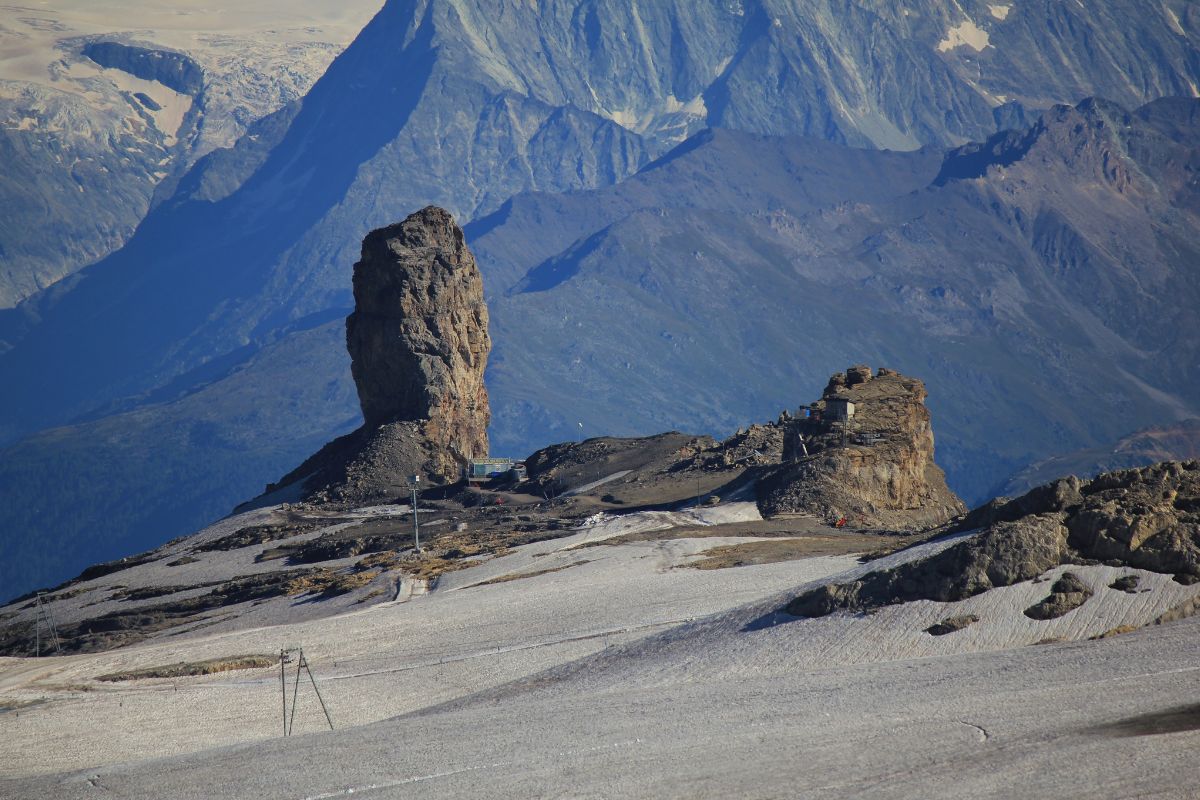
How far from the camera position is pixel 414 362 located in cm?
16012

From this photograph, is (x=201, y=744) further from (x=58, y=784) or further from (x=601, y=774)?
(x=601, y=774)

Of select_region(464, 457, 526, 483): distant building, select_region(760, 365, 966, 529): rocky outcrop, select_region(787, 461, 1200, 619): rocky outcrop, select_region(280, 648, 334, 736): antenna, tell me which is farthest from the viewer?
select_region(464, 457, 526, 483): distant building

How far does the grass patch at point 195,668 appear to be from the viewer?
7244 cm

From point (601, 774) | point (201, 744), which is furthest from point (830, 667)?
point (201, 744)

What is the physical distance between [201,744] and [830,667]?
21217 millimetres

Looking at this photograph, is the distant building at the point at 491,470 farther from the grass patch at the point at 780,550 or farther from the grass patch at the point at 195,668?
the grass patch at the point at 195,668

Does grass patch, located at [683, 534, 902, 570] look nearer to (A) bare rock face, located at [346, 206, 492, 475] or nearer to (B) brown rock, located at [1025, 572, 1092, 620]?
(B) brown rock, located at [1025, 572, 1092, 620]

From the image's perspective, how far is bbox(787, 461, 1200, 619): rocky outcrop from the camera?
2131 inches

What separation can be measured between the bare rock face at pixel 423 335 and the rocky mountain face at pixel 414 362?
0.09m

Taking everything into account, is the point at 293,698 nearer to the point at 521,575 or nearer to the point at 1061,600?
the point at 1061,600

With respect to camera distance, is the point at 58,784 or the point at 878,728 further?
the point at 58,784

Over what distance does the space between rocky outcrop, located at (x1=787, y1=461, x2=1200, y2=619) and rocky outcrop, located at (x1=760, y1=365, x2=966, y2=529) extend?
49173 millimetres

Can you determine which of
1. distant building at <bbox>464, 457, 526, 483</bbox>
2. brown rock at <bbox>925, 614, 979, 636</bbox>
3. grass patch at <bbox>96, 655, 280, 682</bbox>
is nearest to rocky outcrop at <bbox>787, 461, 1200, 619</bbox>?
brown rock at <bbox>925, 614, 979, 636</bbox>

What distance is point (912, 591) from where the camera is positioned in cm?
5675
